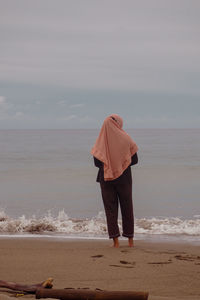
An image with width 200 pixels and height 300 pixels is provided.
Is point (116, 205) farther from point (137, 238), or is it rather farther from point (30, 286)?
point (30, 286)

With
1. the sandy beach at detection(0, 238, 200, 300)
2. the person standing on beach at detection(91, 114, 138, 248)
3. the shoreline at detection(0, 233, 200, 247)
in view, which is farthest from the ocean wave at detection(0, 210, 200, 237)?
the person standing on beach at detection(91, 114, 138, 248)

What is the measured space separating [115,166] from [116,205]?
586 mm

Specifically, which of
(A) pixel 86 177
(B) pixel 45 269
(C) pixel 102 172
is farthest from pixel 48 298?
(A) pixel 86 177

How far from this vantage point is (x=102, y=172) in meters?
6.41

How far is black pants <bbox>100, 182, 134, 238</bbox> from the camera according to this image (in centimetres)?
639

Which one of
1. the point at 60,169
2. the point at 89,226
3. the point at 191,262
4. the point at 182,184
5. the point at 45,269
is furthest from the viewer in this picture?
the point at 60,169

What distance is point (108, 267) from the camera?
4820mm

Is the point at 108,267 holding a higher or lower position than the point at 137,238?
higher

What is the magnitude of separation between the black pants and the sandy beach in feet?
0.76

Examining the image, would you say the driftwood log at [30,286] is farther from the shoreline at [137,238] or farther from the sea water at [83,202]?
the sea water at [83,202]

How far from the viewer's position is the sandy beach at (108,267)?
4.07 meters

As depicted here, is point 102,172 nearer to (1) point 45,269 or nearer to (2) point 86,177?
(1) point 45,269

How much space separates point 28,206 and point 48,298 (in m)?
8.47

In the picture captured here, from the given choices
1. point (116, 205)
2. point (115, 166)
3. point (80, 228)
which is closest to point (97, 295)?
point (115, 166)
